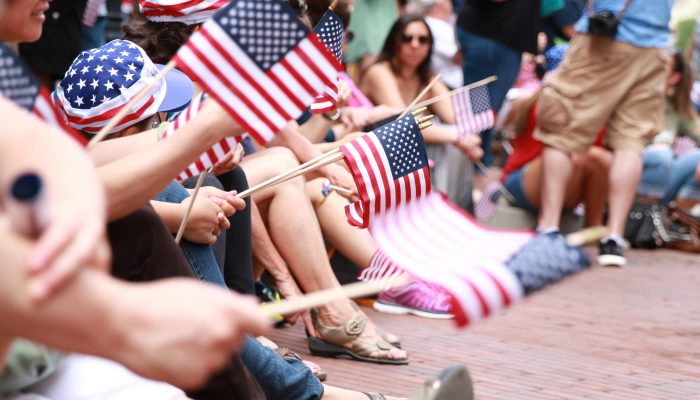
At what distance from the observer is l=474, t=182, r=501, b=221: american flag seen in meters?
8.22

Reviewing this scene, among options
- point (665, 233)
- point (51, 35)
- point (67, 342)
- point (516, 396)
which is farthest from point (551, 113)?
point (67, 342)

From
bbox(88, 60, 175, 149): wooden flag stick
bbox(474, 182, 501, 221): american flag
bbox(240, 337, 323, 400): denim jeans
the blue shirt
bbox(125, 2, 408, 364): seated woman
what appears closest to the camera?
bbox(88, 60, 175, 149): wooden flag stick

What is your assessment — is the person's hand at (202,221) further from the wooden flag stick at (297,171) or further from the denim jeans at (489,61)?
the denim jeans at (489,61)

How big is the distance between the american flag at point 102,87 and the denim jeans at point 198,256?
0.79ft

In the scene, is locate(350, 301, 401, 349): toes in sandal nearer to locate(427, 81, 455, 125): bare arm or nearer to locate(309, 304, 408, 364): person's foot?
locate(309, 304, 408, 364): person's foot

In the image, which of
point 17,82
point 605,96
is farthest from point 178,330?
point 605,96

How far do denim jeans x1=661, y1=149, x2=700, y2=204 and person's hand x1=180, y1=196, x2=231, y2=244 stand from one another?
6.37 m

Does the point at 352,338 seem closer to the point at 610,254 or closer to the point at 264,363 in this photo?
the point at 264,363

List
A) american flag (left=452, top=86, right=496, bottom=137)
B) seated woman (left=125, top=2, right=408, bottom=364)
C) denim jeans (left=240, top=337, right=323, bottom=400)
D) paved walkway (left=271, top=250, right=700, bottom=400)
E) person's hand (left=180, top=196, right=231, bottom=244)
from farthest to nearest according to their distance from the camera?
american flag (left=452, top=86, right=496, bottom=137), seated woman (left=125, top=2, right=408, bottom=364), paved walkway (left=271, top=250, right=700, bottom=400), person's hand (left=180, top=196, right=231, bottom=244), denim jeans (left=240, top=337, right=323, bottom=400)

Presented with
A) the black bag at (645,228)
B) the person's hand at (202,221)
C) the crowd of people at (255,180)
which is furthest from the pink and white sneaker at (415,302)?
the black bag at (645,228)

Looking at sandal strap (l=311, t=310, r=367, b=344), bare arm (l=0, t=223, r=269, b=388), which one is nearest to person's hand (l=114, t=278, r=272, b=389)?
bare arm (l=0, t=223, r=269, b=388)

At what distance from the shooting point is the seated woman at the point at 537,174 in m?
8.00

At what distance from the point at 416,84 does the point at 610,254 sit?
164 centimetres

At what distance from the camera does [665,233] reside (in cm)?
867
